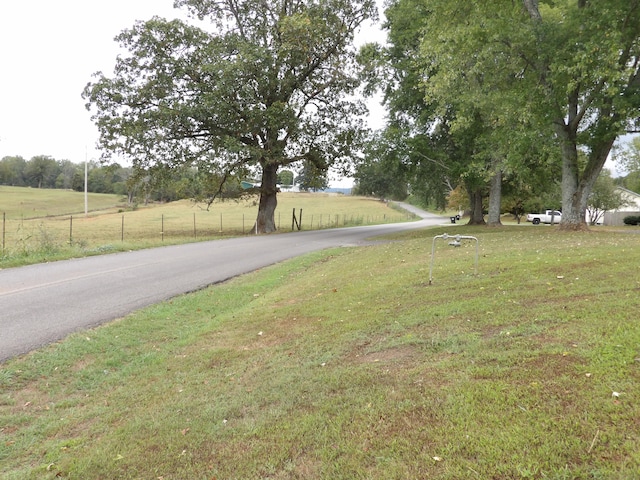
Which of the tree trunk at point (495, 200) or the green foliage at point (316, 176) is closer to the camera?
the tree trunk at point (495, 200)

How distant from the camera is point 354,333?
523 centimetres

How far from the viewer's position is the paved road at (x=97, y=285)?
6441mm

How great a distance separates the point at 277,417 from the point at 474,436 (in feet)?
5.04

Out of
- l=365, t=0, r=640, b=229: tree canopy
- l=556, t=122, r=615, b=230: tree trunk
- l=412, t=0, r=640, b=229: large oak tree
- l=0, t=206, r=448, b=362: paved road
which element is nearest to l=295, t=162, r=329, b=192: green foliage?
l=365, t=0, r=640, b=229: tree canopy

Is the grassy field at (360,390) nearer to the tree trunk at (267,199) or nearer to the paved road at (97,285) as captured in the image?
the paved road at (97,285)

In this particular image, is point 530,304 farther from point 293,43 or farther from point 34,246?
point 293,43

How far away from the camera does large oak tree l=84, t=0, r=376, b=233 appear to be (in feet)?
72.9

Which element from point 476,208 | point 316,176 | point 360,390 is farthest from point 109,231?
point 360,390

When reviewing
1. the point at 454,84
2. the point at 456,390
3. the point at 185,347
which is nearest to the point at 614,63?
the point at 454,84

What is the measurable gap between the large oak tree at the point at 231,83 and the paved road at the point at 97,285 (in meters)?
9.58

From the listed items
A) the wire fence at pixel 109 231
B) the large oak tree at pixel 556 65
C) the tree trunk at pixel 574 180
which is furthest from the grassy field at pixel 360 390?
the wire fence at pixel 109 231

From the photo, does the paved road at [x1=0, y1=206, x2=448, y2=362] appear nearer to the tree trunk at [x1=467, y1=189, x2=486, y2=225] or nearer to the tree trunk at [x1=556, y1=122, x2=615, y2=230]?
the tree trunk at [x1=556, y1=122, x2=615, y2=230]

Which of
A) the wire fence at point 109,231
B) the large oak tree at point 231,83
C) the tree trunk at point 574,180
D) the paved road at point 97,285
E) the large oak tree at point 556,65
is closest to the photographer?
the paved road at point 97,285

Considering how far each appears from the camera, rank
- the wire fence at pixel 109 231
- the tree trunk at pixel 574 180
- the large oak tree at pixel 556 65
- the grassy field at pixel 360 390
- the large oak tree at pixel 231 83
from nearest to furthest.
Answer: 1. the grassy field at pixel 360 390
2. the large oak tree at pixel 556 65
3. the tree trunk at pixel 574 180
4. the wire fence at pixel 109 231
5. the large oak tree at pixel 231 83
